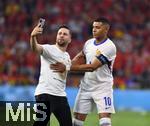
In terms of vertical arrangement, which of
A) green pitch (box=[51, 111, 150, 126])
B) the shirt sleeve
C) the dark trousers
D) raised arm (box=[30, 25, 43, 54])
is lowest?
green pitch (box=[51, 111, 150, 126])

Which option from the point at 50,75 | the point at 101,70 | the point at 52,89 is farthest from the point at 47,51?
the point at 101,70

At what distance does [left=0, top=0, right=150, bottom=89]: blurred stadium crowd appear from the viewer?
79.0 ft

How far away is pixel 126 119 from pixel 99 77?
714 centimetres

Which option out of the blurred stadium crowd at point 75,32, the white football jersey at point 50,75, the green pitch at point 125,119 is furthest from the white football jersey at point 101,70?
the blurred stadium crowd at point 75,32

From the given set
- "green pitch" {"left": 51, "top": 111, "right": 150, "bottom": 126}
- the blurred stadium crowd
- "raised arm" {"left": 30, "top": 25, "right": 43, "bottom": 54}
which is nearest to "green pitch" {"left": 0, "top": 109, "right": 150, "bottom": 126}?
"green pitch" {"left": 51, "top": 111, "right": 150, "bottom": 126}

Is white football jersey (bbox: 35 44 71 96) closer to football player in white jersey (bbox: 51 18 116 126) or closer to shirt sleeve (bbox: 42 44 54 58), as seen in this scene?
shirt sleeve (bbox: 42 44 54 58)

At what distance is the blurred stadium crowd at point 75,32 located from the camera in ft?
79.0

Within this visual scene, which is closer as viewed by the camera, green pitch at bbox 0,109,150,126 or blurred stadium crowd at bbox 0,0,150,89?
green pitch at bbox 0,109,150,126

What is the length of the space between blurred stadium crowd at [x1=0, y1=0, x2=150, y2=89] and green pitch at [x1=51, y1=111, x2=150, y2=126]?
6.58ft

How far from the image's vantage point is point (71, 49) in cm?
2541

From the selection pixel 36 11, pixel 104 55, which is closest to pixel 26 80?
pixel 36 11

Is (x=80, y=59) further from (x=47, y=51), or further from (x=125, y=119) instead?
(x=125, y=119)

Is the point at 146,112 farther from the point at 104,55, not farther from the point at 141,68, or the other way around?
the point at 104,55

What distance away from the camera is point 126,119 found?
1936cm
